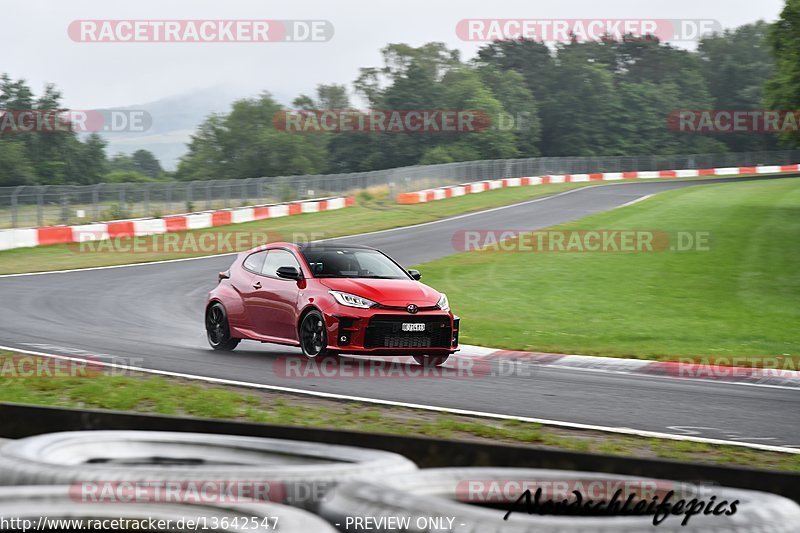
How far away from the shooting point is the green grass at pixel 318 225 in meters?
27.6

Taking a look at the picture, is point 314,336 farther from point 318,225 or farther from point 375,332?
point 318,225

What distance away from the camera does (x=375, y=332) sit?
40.9 feet

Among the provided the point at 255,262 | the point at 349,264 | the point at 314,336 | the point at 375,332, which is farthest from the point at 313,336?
the point at 255,262

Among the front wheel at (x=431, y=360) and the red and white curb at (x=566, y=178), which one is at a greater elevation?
the red and white curb at (x=566, y=178)

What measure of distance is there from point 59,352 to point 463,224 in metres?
26.3

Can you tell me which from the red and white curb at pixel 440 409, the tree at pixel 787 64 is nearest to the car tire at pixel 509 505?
the red and white curb at pixel 440 409

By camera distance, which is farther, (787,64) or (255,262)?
(787,64)

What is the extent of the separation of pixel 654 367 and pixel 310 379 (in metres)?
4.89

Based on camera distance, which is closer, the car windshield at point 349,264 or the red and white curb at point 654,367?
the red and white curb at point 654,367

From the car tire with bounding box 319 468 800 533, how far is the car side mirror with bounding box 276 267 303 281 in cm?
791

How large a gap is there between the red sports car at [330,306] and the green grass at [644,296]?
3081 mm

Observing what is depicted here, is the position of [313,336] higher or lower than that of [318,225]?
higher

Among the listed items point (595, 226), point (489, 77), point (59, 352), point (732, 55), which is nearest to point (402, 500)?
point (59, 352)

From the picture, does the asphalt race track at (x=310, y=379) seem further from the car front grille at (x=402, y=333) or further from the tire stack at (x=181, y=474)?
the tire stack at (x=181, y=474)
